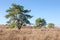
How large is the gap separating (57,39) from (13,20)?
38244mm

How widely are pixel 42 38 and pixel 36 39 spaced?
0.44 meters

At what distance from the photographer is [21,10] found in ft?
156

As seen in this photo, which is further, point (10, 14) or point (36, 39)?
point (10, 14)

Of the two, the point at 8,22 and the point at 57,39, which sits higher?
the point at 8,22

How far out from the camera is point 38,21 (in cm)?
7575

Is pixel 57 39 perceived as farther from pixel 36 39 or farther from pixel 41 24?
pixel 41 24

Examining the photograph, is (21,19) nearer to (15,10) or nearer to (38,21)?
(15,10)

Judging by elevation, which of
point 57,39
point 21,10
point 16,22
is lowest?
point 57,39

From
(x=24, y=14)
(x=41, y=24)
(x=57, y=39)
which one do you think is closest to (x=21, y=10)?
(x=24, y=14)

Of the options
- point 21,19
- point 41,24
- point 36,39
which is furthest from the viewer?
point 41,24

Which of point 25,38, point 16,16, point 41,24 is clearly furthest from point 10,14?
point 25,38

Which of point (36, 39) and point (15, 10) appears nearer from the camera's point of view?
point (36, 39)

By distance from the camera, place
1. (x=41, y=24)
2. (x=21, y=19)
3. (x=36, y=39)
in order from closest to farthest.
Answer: (x=36, y=39) → (x=21, y=19) → (x=41, y=24)

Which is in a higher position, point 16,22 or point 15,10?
point 15,10
